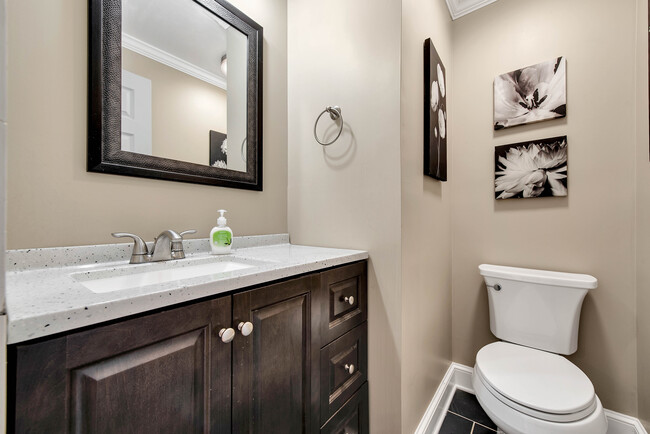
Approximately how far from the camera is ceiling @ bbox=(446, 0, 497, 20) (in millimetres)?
1740

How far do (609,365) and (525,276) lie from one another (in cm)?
60

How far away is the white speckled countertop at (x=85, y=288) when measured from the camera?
44 centimetres

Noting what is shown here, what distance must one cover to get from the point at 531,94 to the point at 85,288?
7.11ft

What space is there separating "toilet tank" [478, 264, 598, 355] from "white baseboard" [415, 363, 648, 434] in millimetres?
403

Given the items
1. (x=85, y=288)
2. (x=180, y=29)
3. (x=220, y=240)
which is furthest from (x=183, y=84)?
(x=85, y=288)

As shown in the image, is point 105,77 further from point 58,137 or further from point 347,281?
point 347,281

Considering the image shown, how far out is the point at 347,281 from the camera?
3.60 feet

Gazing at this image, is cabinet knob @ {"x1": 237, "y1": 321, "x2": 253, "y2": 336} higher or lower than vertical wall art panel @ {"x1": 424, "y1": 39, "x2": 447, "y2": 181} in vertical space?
lower

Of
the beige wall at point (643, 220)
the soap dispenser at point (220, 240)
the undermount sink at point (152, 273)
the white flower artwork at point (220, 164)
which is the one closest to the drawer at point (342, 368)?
the undermount sink at point (152, 273)

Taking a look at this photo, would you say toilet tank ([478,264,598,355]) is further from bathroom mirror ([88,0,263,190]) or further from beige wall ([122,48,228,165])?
beige wall ([122,48,228,165])

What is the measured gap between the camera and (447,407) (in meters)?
1.60

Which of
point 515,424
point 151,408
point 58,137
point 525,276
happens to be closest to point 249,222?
point 58,137

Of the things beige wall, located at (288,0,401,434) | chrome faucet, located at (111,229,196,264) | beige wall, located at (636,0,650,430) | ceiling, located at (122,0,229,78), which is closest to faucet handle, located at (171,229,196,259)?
chrome faucet, located at (111,229,196,264)

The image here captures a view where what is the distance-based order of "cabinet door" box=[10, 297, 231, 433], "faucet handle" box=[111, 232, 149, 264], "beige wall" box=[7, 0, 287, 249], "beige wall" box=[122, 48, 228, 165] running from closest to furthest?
"cabinet door" box=[10, 297, 231, 433] → "beige wall" box=[7, 0, 287, 249] → "faucet handle" box=[111, 232, 149, 264] → "beige wall" box=[122, 48, 228, 165]
